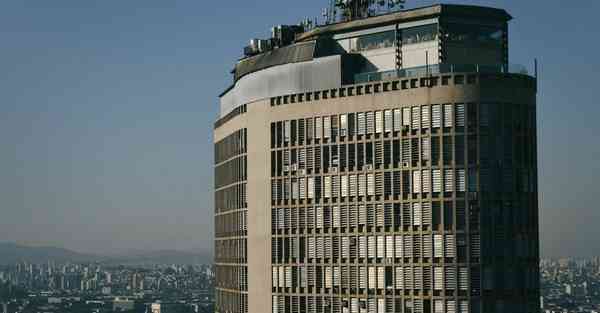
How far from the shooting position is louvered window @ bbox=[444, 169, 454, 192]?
99375 millimetres

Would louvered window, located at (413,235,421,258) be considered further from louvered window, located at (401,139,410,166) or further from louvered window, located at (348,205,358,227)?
louvered window, located at (348,205,358,227)

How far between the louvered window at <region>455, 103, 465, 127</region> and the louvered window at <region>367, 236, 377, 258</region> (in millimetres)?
12310

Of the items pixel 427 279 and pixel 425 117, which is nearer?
pixel 427 279

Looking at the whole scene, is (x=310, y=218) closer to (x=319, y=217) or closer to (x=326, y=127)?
(x=319, y=217)

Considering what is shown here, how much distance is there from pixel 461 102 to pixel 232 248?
35.1 m

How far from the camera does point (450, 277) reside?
3900 inches

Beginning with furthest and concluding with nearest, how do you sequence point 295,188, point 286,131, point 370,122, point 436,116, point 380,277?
point 286,131, point 295,188, point 370,122, point 380,277, point 436,116

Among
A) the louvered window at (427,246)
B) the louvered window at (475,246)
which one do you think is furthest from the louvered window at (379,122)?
the louvered window at (475,246)

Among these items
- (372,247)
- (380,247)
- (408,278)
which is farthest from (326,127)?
(408,278)

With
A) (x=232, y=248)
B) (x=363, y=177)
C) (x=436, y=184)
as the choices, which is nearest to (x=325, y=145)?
(x=363, y=177)

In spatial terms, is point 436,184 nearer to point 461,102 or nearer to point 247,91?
point 461,102

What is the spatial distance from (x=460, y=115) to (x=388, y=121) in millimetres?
6372

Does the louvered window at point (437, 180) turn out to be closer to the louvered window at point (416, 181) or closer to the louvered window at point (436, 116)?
the louvered window at point (416, 181)

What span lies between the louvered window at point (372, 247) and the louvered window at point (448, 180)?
26.7 feet
